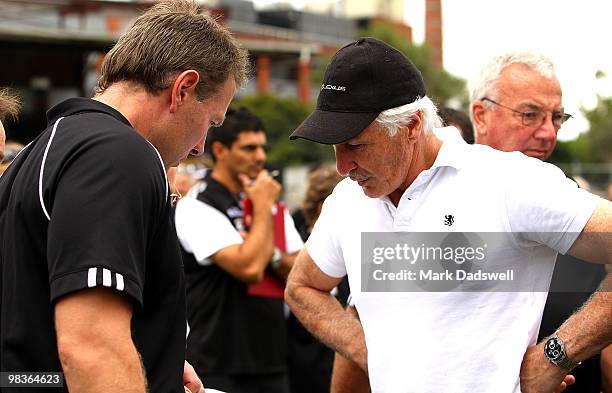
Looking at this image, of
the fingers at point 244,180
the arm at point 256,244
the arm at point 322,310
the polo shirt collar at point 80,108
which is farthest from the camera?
the fingers at point 244,180

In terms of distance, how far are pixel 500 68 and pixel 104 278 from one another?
8.19ft

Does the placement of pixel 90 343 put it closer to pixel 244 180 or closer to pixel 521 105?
pixel 521 105

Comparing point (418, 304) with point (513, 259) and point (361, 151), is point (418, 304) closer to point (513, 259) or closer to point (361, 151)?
point (513, 259)

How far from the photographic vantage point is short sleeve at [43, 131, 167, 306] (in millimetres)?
2037

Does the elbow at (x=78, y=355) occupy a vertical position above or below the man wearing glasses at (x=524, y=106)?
below

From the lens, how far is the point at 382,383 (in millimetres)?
2938

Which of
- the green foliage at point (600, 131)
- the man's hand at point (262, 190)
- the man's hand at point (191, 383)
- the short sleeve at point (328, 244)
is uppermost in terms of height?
the short sleeve at point (328, 244)

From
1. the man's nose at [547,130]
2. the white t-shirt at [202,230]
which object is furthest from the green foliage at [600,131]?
the man's nose at [547,130]

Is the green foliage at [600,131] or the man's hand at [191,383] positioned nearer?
the man's hand at [191,383]

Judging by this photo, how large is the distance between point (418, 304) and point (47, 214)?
51.2 inches

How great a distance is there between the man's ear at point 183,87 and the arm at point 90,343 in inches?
23.6

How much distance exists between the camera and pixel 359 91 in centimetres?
289

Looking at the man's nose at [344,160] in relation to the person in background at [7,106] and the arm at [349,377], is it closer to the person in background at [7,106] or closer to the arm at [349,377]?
the arm at [349,377]

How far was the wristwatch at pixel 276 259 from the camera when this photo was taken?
5516 millimetres
